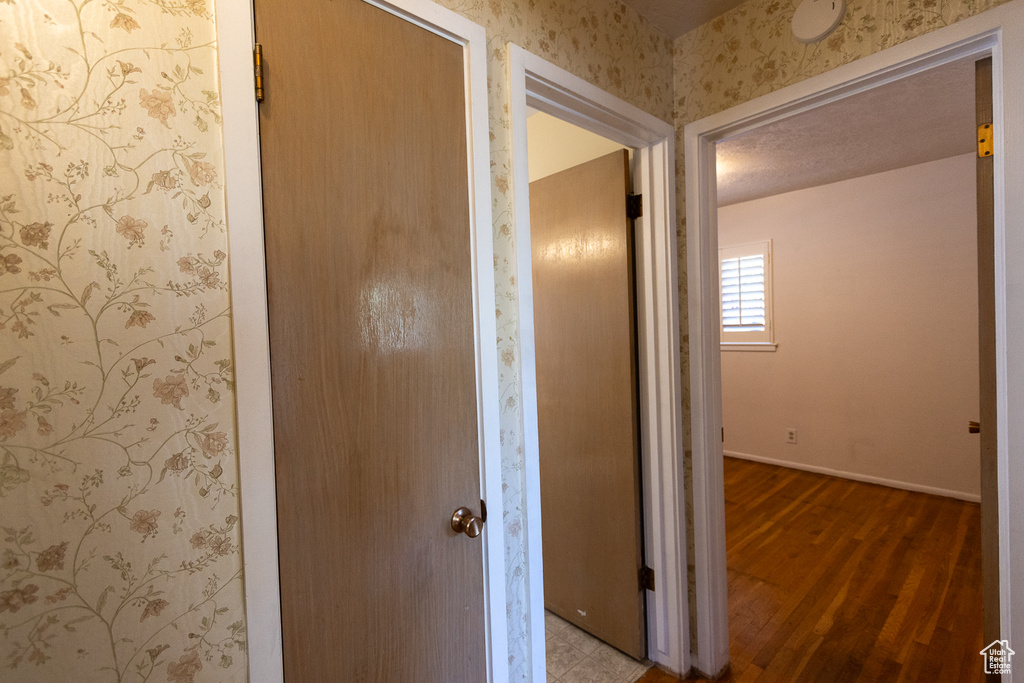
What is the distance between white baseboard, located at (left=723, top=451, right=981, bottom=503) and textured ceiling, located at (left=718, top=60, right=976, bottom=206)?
2539 mm

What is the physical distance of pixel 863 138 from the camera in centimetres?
291

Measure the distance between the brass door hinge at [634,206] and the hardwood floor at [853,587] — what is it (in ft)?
6.11

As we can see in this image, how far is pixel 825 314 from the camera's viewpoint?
397 cm

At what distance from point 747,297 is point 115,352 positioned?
4918 millimetres

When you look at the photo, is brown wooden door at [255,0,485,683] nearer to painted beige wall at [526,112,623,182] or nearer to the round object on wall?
painted beige wall at [526,112,623,182]

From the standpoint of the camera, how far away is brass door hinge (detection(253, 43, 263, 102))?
785mm

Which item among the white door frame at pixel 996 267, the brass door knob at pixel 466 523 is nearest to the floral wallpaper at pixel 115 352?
the brass door knob at pixel 466 523

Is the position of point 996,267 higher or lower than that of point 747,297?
lower

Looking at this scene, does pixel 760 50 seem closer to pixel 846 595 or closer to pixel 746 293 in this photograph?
pixel 846 595

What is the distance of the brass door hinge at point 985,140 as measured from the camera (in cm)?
119

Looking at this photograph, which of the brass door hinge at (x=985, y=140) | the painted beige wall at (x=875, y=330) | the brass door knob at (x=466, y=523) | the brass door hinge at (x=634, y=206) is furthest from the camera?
the painted beige wall at (x=875, y=330)

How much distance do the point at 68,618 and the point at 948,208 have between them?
16.3 ft

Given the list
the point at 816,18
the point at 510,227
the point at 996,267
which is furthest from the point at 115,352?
the point at 816,18

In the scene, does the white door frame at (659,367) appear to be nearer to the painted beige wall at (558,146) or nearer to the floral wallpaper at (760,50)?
the floral wallpaper at (760,50)
